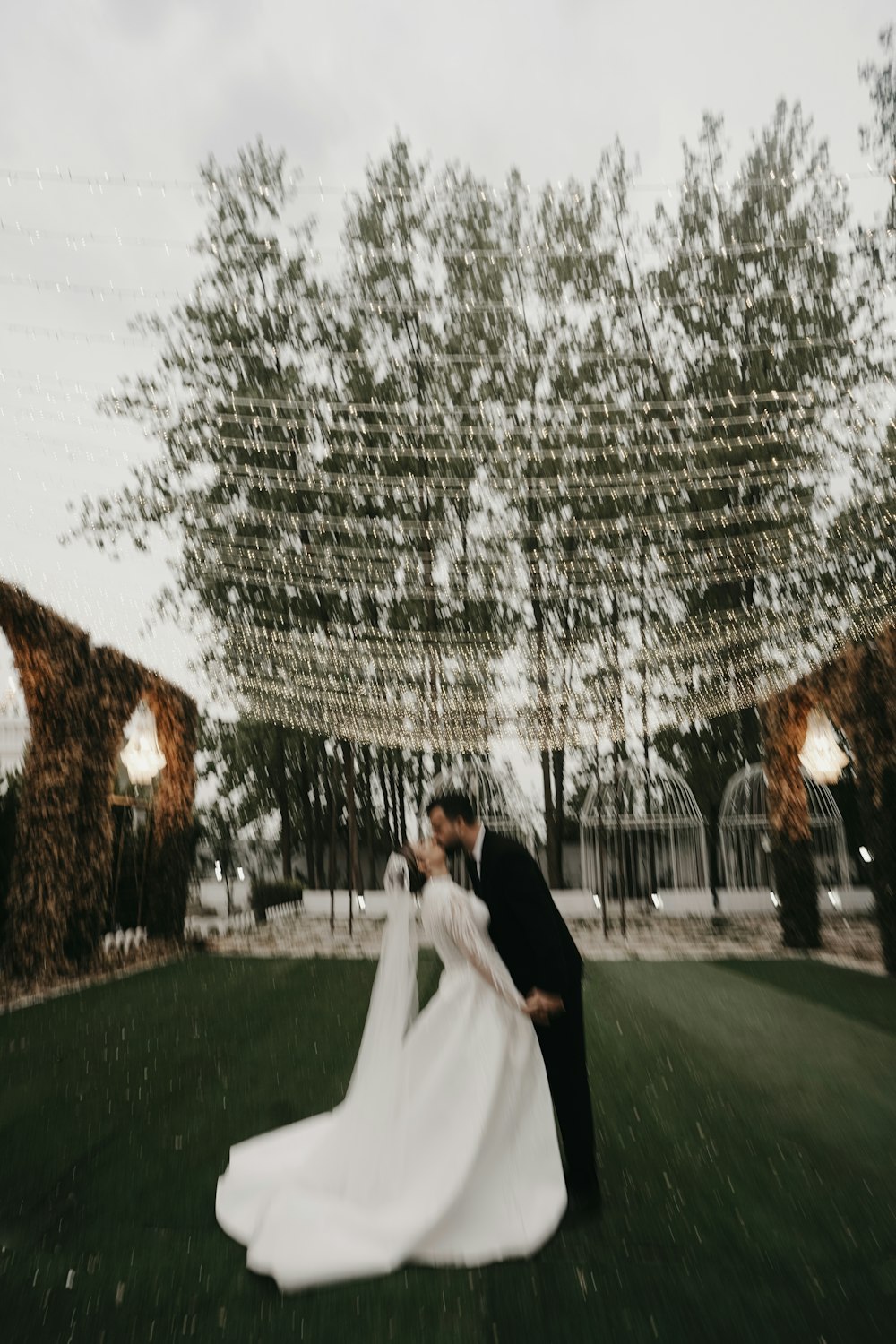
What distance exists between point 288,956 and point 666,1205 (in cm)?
949

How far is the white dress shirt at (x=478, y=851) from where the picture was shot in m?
3.77

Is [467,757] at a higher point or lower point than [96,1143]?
higher

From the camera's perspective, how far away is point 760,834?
20875 millimetres

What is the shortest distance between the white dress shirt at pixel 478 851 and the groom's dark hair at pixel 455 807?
74mm

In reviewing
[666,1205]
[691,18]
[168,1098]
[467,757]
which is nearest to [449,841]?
[666,1205]

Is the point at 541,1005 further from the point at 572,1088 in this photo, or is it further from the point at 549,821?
the point at 549,821

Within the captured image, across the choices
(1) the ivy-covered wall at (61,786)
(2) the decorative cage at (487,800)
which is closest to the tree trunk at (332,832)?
(2) the decorative cage at (487,800)

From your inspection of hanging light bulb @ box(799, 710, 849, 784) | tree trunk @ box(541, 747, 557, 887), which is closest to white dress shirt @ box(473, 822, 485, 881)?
hanging light bulb @ box(799, 710, 849, 784)

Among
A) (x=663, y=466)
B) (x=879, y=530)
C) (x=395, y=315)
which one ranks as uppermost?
(x=395, y=315)

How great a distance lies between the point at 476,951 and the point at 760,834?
61.7 feet

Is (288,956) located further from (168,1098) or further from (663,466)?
(663,466)

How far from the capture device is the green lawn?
8.96 feet

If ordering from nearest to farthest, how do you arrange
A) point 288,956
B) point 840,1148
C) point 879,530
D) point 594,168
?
point 840,1148
point 288,956
point 879,530
point 594,168

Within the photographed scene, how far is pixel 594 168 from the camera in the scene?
1559cm
